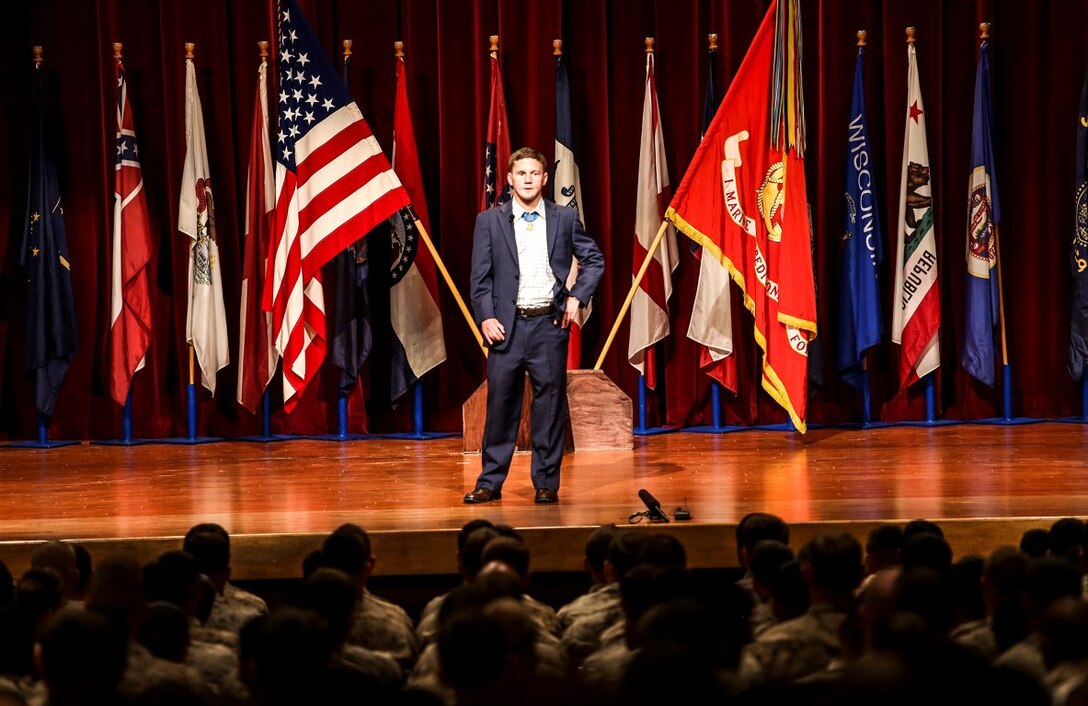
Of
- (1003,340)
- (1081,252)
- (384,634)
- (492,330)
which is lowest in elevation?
(384,634)

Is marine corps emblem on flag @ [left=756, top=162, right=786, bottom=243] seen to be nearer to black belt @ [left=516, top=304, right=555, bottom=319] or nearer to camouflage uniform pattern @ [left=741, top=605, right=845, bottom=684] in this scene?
black belt @ [left=516, top=304, right=555, bottom=319]

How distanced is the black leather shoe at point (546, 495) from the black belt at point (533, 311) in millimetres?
709

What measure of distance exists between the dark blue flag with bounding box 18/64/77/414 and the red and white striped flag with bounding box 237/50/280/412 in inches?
42.0

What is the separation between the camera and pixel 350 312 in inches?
320

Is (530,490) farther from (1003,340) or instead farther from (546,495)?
(1003,340)

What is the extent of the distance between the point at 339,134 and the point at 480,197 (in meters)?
1.25

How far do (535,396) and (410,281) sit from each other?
271 centimetres

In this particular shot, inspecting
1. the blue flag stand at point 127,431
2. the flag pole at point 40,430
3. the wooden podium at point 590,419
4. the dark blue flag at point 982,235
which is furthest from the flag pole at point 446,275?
the dark blue flag at point 982,235

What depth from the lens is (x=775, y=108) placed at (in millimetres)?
7270

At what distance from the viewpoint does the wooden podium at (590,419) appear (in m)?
7.29

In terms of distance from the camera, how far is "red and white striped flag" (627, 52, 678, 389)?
8.24 m

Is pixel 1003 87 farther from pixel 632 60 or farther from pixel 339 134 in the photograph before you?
pixel 339 134

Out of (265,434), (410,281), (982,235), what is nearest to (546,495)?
(410,281)

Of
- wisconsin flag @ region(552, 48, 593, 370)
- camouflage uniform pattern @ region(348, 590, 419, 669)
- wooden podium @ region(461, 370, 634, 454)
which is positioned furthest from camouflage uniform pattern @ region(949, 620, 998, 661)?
wisconsin flag @ region(552, 48, 593, 370)
